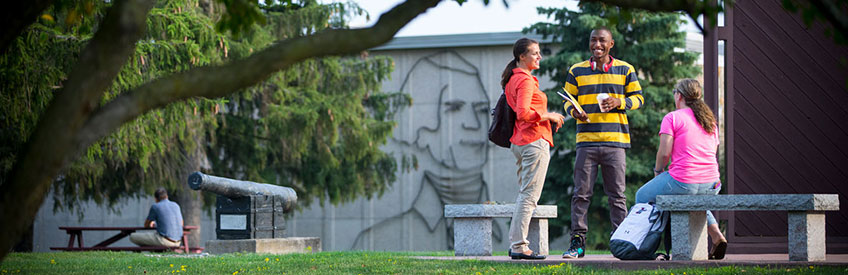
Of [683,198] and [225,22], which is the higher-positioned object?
[225,22]

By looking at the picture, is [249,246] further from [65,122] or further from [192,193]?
[65,122]

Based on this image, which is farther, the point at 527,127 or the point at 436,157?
the point at 436,157

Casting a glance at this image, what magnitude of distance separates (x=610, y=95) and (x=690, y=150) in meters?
0.78

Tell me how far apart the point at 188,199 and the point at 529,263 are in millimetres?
14249

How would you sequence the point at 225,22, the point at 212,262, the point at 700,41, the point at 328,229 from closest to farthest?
the point at 225,22 < the point at 212,262 < the point at 700,41 < the point at 328,229

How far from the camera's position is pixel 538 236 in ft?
25.7

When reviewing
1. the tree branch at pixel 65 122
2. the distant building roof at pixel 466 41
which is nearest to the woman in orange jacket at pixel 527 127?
the tree branch at pixel 65 122

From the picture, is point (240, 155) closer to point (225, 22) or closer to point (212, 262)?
point (212, 262)

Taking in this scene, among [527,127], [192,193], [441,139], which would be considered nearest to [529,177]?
[527,127]

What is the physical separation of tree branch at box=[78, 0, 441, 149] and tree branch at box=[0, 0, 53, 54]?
17.7 inches

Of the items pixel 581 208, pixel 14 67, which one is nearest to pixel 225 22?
pixel 581 208

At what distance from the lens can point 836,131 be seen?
838 cm

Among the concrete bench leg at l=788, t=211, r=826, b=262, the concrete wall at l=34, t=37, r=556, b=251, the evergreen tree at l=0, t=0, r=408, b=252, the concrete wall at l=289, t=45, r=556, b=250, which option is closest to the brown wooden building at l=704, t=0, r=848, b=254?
the concrete bench leg at l=788, t=211, r=826, b=262

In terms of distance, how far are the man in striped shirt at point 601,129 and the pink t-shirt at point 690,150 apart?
417 millimetres
